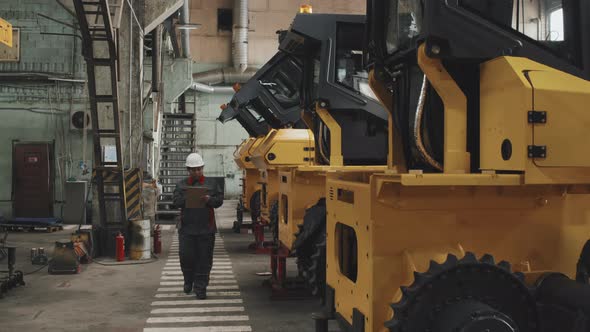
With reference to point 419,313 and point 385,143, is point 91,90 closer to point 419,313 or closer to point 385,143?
point 385,143

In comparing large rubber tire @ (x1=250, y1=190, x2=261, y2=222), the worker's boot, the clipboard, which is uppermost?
the clipboard

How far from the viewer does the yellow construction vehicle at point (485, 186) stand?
318 cm

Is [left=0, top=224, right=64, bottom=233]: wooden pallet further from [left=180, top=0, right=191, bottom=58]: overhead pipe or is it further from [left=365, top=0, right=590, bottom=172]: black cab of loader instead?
[left=365, top=0, right=590, bottom=172]: black cab of loader

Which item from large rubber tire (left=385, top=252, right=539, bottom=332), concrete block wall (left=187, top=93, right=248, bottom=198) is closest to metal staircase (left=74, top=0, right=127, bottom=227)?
large rubber tire (left=385, top=252, right=539, bottom=332)

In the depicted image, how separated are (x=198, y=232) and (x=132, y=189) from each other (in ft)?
12.9

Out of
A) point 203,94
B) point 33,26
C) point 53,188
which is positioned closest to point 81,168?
point 53,188

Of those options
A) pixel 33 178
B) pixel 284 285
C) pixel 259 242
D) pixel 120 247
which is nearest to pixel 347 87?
pixel 284 285

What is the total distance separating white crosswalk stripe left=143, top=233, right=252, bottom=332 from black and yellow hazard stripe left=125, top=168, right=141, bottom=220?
2.01 meters

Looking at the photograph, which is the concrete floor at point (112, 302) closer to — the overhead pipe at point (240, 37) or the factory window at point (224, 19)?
the overhead pipe at point (240, 37)

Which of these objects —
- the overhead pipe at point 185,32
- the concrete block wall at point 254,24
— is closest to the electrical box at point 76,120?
the overhead pipe at point 185,32

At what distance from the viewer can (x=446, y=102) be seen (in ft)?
11.8

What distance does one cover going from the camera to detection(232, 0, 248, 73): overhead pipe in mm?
25719

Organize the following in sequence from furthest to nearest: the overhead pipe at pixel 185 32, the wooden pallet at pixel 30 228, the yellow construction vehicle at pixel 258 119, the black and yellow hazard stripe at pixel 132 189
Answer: the overhead pipe at pixel 185 32 < the wooden pallet at pixel 30 228 < the yellow construction vehicle at pixel 258 119 < the black and yellow hazard stripe at pixel 132 189

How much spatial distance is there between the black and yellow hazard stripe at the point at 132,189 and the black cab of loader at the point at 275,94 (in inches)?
114
